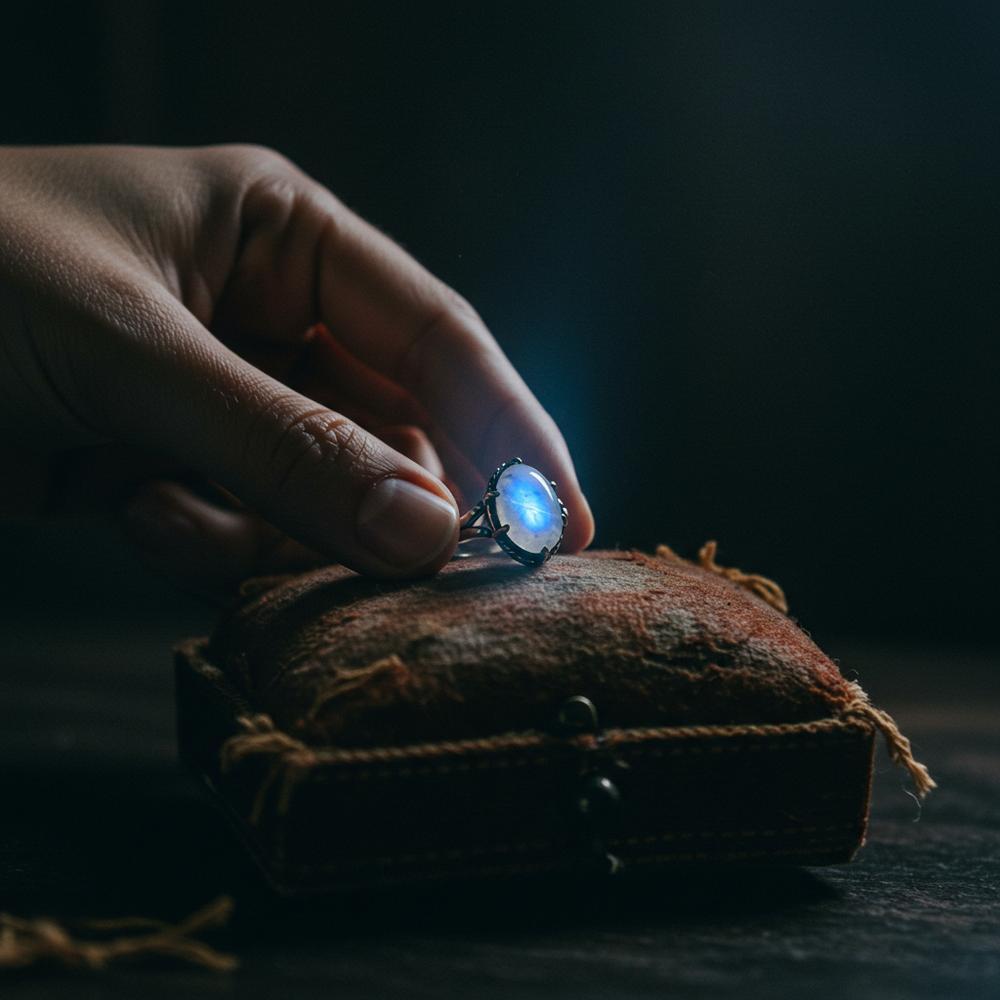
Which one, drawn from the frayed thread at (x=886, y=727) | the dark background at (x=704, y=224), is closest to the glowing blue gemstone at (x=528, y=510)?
the frayed thread at (x=886, y=727)

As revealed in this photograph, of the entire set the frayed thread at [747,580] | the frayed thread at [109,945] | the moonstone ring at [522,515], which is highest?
the moonstone ring at [522,515]

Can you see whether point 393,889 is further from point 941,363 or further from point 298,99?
point 298,99

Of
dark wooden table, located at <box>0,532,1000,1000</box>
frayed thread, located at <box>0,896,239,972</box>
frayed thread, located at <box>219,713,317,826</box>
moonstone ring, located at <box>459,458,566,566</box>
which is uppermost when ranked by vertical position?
moonstone ring, located at <box>459,458,566,566</box>

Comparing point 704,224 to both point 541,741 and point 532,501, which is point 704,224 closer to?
point 532,501

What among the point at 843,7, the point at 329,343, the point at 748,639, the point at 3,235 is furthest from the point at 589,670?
the point at 843,7

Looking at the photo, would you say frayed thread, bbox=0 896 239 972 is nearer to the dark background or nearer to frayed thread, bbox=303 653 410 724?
frayed thread, bbox=303 653 410 724

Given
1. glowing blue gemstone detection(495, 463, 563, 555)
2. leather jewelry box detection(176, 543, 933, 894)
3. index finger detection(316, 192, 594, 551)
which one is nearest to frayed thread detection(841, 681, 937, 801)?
leather jewelry box detection(176, 543, 933, 894)

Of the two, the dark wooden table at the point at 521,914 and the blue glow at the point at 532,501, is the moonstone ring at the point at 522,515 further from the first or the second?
the dark wooden table at the point at 521,914

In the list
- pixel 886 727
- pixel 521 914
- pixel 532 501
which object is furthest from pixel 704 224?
pixel 521 914
